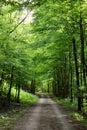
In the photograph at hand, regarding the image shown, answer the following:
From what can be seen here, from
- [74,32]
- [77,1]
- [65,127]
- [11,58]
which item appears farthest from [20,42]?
[65,127]

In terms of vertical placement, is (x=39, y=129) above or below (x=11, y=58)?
below

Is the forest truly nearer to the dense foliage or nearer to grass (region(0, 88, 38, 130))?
the dense foliage

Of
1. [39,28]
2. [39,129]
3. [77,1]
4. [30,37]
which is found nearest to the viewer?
[39,129]

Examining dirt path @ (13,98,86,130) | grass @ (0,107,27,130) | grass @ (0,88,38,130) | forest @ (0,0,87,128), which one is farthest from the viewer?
forest @ (0,0,87,128)

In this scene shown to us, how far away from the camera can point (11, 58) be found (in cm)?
2548

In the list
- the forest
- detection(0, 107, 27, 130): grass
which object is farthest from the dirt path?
the forest

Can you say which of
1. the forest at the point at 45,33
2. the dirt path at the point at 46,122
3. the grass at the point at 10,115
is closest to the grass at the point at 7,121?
the grass at the point at 10,115

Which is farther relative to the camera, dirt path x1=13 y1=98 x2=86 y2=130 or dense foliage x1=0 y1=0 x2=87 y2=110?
dense foliage x1=0 y1=0 x2=87 y2=110

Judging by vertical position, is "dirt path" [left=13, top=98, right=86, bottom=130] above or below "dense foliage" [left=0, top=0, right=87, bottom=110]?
below

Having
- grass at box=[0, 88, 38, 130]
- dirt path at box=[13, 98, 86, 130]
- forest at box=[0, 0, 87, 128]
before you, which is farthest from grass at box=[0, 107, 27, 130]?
forest at box=[0, 0, 87, 128]

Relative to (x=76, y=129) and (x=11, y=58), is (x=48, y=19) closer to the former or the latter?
(x=11, y=58)

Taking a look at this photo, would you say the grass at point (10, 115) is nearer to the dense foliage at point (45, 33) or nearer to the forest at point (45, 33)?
the forest at point (45, 33)

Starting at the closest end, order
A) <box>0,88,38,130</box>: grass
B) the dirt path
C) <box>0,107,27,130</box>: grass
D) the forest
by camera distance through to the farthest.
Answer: <box>0,107,27,130</box>: grass → the dirt path → <box>0,88,38,130</box>: grass → the forest

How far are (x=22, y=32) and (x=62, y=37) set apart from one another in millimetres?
5002
